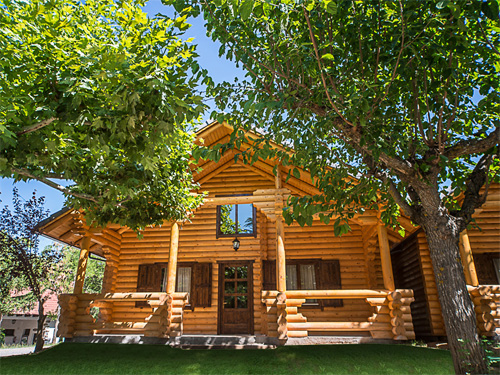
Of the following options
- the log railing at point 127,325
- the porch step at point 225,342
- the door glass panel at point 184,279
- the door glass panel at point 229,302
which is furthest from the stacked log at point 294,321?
the door glass panel at point 184,279

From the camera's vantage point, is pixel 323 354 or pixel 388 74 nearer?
pixel 388 74

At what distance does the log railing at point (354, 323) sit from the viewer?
25.7ft

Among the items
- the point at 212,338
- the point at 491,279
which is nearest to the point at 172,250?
the point at 212,338

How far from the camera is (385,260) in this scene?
27.8 feet

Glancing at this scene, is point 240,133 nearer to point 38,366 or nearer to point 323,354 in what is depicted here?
point 323,354

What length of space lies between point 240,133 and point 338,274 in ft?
26.5

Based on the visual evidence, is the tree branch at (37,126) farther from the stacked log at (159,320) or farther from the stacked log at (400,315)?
the stacked log at (400,315)

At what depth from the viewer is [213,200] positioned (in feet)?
32.1

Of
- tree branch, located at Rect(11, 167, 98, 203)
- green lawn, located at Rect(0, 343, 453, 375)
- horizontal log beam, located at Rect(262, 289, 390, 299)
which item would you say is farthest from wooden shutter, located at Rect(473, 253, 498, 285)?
tree branch, located at Rect(11, 167, 98, 203)

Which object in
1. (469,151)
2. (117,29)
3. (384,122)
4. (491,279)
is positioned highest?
(117,29)

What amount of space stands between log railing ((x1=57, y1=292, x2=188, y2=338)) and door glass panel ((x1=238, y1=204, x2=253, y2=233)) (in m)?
3.62

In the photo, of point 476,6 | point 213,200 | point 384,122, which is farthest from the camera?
point 213,200

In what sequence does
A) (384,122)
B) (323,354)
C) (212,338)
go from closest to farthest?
(384,122)
(323,354)
(212,338)

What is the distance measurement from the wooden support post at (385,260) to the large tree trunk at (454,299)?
4112 mm
